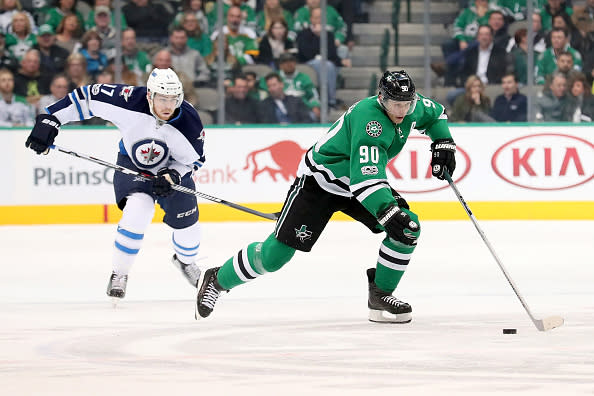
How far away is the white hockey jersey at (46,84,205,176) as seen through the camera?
19.4 ft

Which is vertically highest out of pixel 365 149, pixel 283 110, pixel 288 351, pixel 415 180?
pixel 365 149

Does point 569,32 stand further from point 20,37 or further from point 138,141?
point 138,141

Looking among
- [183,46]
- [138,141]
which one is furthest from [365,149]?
[183,46]

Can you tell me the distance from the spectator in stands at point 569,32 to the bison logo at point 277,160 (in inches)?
89.5

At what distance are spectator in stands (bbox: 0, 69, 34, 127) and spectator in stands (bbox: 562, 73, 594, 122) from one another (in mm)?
4247

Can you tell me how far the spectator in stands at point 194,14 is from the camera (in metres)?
10.5

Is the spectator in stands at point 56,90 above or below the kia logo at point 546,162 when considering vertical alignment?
above

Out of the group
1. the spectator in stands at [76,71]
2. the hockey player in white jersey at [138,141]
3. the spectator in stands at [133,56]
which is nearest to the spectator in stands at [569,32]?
the spectator in stands at [133,56]

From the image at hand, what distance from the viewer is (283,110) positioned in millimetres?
10242

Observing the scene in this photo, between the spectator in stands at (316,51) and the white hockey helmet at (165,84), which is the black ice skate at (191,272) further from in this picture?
the spectator in stands at (316,51)

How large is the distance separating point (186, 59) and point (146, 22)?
458mm

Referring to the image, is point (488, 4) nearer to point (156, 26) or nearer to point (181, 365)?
point (156, 26)

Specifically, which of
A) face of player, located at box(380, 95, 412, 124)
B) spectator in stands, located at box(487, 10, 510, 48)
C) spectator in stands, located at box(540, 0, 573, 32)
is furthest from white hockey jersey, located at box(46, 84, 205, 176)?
spectator in stands, located at box(540, 0, 573, 32)

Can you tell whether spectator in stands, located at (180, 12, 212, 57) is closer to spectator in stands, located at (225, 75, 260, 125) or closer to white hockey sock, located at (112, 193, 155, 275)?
spectator in stands, located at (225, 75, 260, 125)
